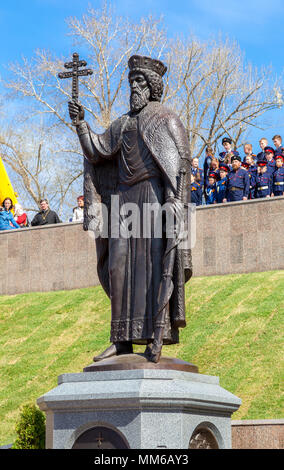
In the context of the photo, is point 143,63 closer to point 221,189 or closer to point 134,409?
point 134,409

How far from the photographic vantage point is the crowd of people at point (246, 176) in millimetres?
18719

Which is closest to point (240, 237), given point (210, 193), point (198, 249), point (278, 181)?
point (198, 249)

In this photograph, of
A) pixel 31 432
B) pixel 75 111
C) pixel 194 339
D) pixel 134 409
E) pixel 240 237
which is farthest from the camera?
pixel 240 237

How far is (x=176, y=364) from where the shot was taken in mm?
8008

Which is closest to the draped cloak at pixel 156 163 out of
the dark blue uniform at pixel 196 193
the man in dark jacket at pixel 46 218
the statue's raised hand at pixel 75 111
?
the statue's raised hand at pixel 75 111

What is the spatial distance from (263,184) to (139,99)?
33.8 ft

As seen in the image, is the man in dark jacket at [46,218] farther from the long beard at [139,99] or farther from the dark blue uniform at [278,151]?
the long beard at [139,99]

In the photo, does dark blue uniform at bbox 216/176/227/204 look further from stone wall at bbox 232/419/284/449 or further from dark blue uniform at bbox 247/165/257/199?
stone wall at bbox 232/419/284/449

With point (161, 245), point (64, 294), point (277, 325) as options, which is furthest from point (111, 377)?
point (64, 294)

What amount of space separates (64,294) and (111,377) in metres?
12.0

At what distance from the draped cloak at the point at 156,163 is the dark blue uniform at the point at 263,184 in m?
10.2

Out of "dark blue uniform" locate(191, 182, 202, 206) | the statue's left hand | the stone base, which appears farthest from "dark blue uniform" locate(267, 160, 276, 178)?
the stone base

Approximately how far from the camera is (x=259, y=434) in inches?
438
